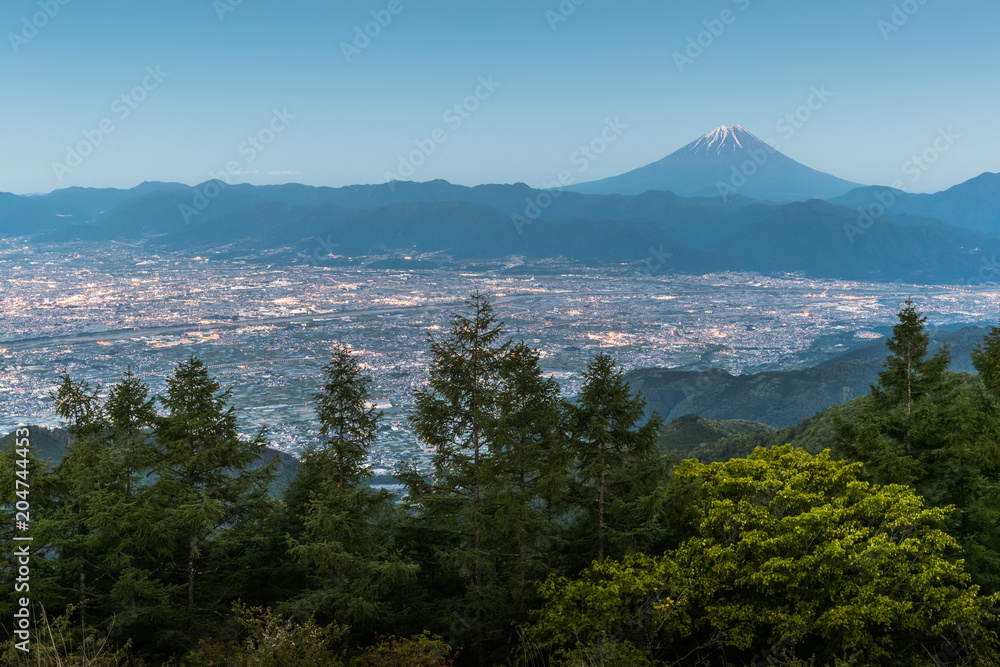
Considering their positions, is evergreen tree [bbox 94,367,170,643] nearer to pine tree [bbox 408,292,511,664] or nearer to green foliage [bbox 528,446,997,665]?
pine tree [bbox 408,292,511,664]

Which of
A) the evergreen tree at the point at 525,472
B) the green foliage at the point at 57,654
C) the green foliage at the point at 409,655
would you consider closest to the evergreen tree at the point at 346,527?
the evergreen tree at the point at 525,472

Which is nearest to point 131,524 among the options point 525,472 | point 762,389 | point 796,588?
point 525,472

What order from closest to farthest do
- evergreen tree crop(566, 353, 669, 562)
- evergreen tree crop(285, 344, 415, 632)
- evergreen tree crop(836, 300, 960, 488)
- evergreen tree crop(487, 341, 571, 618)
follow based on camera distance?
evergreen tree crop(285, 344, 415, 632) → evergreen tree crop(566, 353, 669, 562) → evergreen tree crop(487, 341, 571, 618) → evergreen tree crop(836, 300, 960, 488)

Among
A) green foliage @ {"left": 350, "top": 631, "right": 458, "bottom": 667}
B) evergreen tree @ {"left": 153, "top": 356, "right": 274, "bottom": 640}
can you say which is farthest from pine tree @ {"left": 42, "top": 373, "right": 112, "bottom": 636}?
green foliage @ {"left": 350, "top": 631, "right": 458, "bottom": 667}

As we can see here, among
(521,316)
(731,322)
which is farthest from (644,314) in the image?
(521,316)

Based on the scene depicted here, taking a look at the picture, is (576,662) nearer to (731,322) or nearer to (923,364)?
(923,364)

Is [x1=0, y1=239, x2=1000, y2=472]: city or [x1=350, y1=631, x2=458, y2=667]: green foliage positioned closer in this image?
[x1=350, y1=631, x2=458, y2=667]: green foliage

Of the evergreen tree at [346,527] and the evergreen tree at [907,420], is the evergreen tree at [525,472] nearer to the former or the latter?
the evergreen tree at [346,527]
